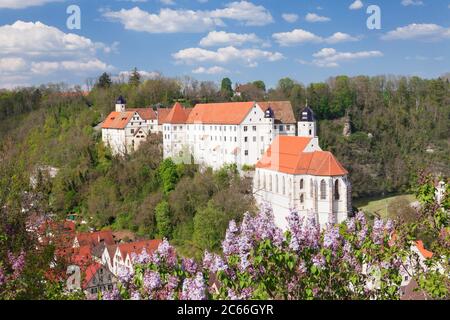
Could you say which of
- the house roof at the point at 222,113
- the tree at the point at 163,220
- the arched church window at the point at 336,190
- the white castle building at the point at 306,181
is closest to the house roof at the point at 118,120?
the house roof at the point at 222,113

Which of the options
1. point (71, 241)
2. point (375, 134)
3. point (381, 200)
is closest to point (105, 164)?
point (381, 200)

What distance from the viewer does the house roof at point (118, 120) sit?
49.0 meters

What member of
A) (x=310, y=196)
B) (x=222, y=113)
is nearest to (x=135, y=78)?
(x=222, y=113)

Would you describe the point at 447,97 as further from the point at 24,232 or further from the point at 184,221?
the point at 24,232

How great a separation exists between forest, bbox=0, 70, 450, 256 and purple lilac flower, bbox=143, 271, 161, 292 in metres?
25.6

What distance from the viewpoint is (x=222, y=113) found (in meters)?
41.6

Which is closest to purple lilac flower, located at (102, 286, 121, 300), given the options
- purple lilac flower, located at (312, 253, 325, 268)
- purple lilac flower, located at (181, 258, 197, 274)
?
purple lilac flower, located at (181, 258, 197, 274)

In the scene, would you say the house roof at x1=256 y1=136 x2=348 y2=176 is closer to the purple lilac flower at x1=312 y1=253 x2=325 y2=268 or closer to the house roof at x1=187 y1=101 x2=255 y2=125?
the house roof at x1=187 y1=101 x2=255 y2=125

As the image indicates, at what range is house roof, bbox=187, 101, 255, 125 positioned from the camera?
39.5 m

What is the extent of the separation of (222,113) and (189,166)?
15.8ft

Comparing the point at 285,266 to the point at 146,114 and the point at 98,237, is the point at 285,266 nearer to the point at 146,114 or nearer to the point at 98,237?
the point at 98,237

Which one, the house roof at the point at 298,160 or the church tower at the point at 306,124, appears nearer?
the house roof at the point at 298,160

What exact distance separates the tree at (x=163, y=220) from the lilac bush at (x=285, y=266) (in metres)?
31.1

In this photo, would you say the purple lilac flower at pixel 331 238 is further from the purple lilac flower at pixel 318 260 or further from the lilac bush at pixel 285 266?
the purple lilac flower at pixel 318 260
